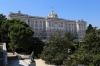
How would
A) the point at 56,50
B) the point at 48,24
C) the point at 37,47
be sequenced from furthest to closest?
1. the point at 48,24
2. the point at 37,47
3. the point at 56,50

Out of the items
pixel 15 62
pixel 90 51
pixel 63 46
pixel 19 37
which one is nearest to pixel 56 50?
pixel 63 46

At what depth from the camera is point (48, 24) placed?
98.3 meters

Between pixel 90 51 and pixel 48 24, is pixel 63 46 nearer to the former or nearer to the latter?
pixel 90 51

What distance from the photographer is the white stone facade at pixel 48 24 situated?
92000mm

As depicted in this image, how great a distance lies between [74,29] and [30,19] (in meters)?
35.8

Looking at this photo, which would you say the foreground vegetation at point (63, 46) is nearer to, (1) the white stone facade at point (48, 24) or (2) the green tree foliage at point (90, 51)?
(2) the green tree foliage at point (90, 51)

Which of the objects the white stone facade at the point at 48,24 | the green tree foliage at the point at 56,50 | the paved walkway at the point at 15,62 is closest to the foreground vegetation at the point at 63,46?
the green tree foliage at the point at 56,50

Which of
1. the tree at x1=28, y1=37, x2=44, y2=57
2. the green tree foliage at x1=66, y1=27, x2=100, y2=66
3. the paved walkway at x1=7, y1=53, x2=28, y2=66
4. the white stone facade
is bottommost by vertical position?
the paved walkway at x1=7, y1=53, x2=28, y2=66

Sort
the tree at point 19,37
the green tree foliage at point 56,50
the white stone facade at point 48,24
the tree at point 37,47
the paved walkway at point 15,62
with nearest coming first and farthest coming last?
1. the paved walkway at point 15,62
2. the green tree foliage at point 56,50
3. the tree at point 19,37
4. the tree at point 37,47
5. the white stone facade at point 48,24

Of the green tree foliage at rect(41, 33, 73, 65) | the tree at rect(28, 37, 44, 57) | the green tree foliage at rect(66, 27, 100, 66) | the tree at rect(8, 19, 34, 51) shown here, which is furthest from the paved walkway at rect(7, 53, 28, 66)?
the green tree foliage at rect(66, 27, 100, 66)

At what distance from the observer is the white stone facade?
92000 mm

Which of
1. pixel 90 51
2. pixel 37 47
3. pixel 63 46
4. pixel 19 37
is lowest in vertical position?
pixel 37 47

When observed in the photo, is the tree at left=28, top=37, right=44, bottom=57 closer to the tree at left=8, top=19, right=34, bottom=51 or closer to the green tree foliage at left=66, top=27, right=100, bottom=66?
the tree at left=8, top=19, right=34, bottom=51

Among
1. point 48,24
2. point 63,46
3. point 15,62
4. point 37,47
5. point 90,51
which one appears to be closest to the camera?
point 90,51
